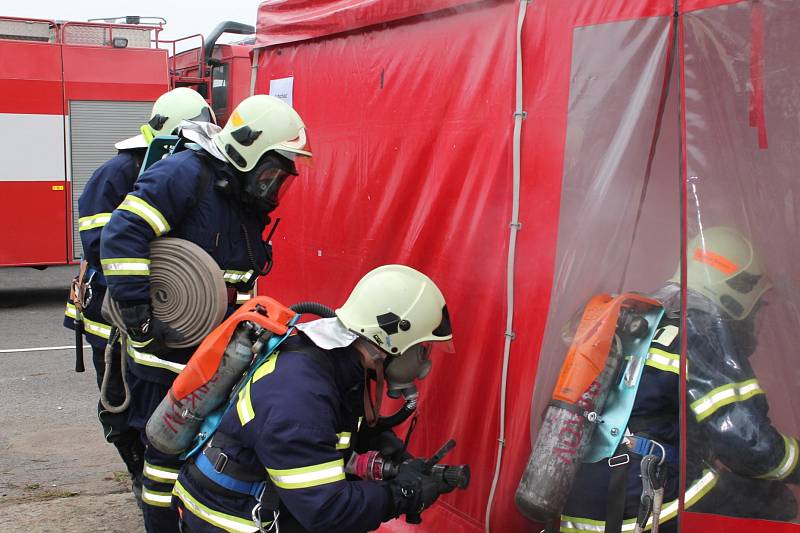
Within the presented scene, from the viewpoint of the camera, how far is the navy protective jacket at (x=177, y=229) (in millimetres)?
3445

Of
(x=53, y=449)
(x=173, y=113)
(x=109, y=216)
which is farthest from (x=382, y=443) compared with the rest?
(x=53, y=449)

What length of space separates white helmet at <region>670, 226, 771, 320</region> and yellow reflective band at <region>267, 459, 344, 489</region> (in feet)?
3.62

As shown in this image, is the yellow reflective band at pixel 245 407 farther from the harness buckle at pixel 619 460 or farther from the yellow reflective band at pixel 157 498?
the yellow reflective band at pixel 157 498

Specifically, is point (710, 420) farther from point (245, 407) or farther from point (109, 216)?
point (109, 216)

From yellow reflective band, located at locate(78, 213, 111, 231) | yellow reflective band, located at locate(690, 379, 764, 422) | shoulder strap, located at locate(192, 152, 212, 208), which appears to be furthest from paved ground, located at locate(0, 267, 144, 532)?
yellow reflective band, located at locate(690, 379, 764, 422)

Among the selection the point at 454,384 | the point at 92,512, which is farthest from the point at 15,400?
the point at 454,384

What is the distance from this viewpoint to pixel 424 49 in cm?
383

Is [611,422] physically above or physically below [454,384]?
above

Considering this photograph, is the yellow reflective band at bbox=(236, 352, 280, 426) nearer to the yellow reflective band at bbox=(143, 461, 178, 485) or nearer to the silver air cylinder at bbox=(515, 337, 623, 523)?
the silver air cylinder at bbox=(515, 337, 623, 523)

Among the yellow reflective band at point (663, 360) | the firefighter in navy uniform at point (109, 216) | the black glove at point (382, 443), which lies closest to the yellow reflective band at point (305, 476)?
the black glove at point (382, 443)

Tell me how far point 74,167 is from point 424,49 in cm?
733

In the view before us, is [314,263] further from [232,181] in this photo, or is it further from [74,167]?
[74,167]

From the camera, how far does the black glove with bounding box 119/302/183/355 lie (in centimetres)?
347

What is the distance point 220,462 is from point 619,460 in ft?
3.76
